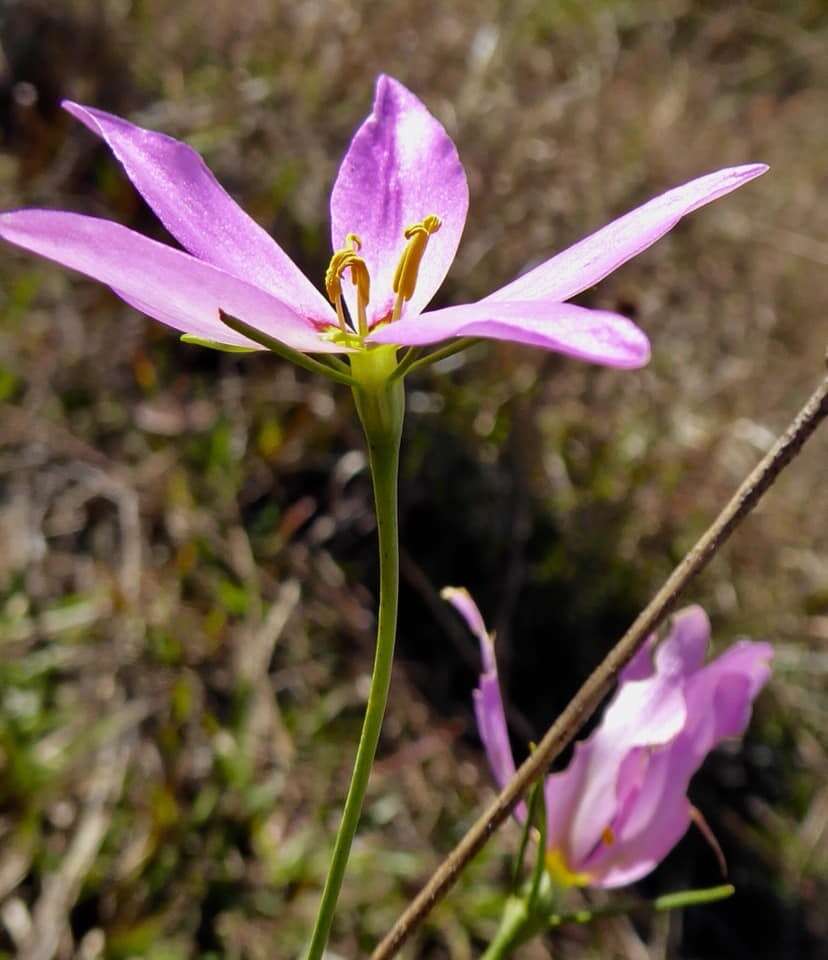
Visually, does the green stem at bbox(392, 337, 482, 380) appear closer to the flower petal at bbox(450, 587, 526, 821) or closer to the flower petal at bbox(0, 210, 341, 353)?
the flower petal at bbox(0, 210, 341, 353)

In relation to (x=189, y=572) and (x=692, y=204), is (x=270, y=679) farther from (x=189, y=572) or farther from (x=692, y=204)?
(x=692, y=204)

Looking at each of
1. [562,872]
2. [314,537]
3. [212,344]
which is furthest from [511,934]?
[314,537]

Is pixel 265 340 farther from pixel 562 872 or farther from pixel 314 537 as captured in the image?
pixel 314 537

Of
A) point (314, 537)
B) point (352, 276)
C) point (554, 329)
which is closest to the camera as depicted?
point (554, 329)

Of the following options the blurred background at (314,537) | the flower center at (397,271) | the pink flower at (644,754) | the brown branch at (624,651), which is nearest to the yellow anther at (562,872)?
the pink flower at (644,754)

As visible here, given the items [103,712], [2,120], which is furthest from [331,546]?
[2,120]

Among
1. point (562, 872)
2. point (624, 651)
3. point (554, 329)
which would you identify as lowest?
point (562, 872)

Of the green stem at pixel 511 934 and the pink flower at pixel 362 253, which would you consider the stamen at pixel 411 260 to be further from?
the green stem at pixel 511 934
